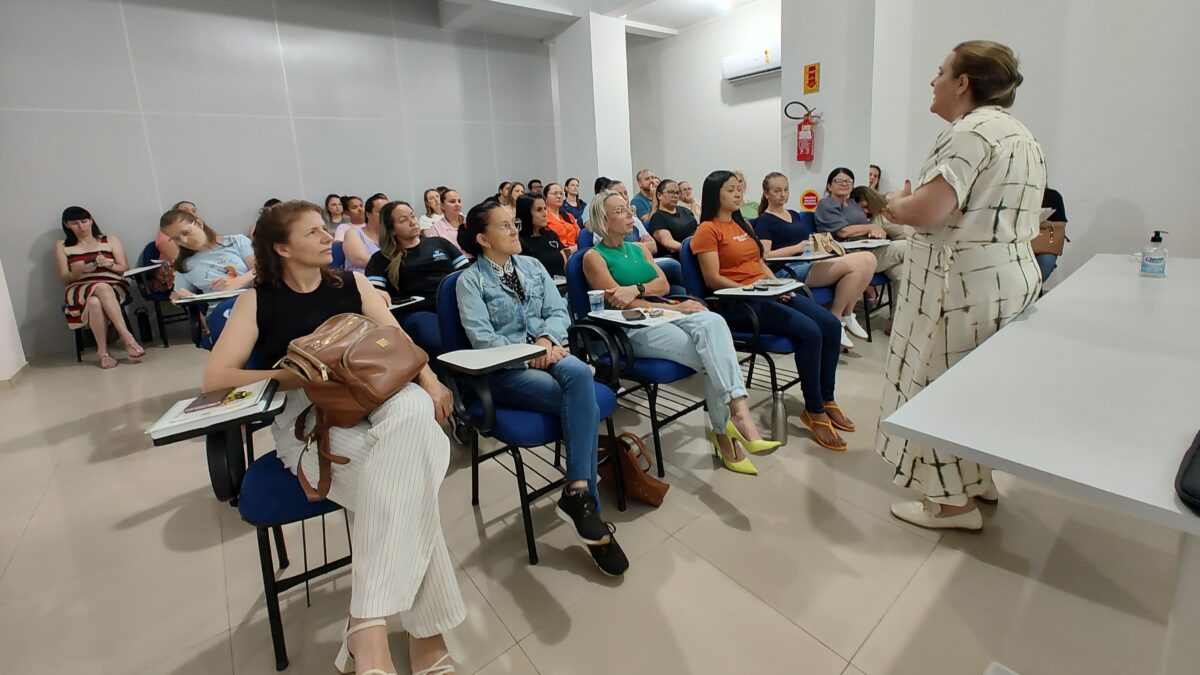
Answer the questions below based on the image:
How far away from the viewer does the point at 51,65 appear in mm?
5133

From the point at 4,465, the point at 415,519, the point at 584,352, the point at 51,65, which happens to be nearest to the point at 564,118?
the point at 51,65

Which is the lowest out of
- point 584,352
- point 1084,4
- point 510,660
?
point 510,660

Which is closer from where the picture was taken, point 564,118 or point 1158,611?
point 1158,611

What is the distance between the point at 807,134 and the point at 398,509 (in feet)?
17.5

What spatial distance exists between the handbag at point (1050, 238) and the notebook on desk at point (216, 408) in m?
4.94

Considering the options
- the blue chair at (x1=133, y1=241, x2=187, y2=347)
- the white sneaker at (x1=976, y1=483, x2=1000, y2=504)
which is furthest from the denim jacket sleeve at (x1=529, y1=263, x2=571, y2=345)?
the blue chair at (x1=133, y1=241, x2=187, y2=347)

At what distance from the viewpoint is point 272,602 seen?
1.53 metres

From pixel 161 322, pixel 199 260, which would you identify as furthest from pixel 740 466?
pixel 161 322

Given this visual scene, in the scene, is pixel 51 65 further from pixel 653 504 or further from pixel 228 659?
pixel 653 504

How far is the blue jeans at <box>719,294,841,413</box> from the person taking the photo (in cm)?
264

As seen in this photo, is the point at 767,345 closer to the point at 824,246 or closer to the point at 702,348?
the point at 702,348

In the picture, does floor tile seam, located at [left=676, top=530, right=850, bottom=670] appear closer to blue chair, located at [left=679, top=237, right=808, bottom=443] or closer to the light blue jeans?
the light blue jeans

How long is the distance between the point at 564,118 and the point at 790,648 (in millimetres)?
7379

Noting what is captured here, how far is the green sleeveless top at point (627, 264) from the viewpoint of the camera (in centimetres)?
278
